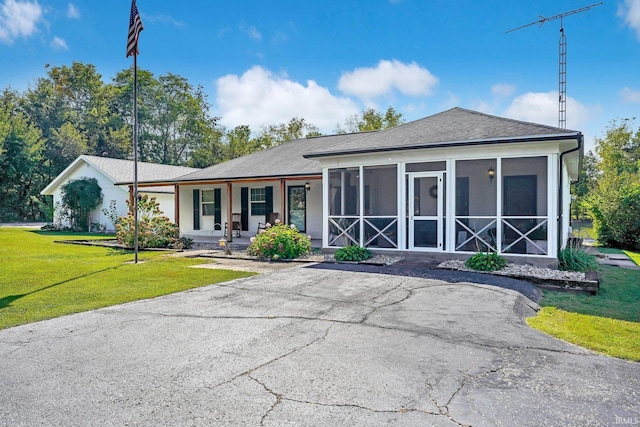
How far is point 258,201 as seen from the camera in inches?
659

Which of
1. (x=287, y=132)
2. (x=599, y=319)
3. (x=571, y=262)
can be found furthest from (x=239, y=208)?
(x=287, y=132)

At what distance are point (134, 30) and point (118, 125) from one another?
34015 millimetres

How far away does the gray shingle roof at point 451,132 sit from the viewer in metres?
8.52

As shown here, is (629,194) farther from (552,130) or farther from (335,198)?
Result: (335,198)

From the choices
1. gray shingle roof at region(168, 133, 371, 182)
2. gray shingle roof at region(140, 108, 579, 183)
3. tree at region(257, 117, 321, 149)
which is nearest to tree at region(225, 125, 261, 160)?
tree at region(257, 117, 321, 149)

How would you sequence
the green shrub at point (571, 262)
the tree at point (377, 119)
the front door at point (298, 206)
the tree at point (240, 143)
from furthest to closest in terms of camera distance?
the tree at point (240, 143) → the tree at point (377, 119) → the front door at point (298, 206) → the green shrub at point (571, 262)

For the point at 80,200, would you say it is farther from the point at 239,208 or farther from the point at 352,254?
the point at 352,254

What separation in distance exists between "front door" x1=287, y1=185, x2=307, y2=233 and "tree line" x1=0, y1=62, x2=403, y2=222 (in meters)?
20.5

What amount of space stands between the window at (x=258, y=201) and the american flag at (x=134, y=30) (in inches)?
302

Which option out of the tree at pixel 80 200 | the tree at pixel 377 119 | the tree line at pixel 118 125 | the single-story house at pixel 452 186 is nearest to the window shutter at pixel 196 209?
the single-story house at pixel 452 186

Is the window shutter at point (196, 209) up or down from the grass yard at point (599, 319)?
up

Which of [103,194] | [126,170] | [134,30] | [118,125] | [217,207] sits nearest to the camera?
[134,30]

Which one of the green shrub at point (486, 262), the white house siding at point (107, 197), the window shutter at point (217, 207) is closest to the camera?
the green shrub at point (486, 262)

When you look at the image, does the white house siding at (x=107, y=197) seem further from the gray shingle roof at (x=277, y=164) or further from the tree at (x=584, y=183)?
the tree at (x=584, y=183)
